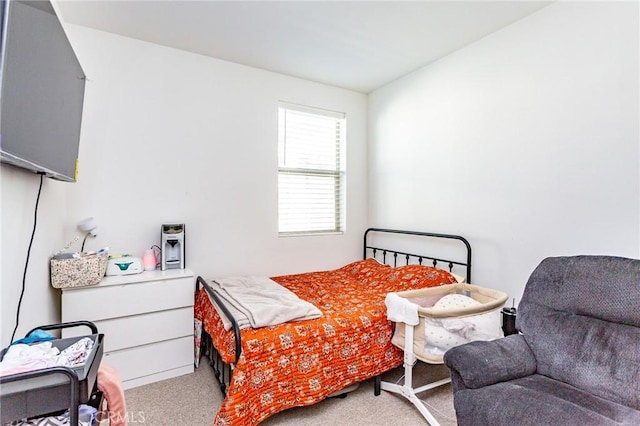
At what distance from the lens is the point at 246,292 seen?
7.61 ft

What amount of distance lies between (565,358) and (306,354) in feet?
4.25

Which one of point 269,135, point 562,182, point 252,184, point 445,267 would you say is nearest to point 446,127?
point 562,182

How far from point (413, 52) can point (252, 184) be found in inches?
75.0

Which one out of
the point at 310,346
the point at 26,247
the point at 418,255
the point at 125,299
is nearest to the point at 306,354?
the point at 310,346

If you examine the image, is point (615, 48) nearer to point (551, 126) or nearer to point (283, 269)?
point (551, 126)

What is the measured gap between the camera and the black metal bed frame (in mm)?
1868

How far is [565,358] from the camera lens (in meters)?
1.50

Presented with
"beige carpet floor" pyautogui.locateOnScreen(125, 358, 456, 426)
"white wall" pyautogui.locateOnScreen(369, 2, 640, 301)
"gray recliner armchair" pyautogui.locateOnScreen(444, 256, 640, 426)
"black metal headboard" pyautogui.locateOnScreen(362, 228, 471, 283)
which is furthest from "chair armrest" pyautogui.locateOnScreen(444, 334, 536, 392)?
"black metal headboard" pyautogui.locateOnScreen(362, 228, 471, 283)

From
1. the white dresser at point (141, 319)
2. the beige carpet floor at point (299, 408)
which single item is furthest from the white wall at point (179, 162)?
the beige carpet floor at point (299, 408)

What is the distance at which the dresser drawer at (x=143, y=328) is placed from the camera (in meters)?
2.10

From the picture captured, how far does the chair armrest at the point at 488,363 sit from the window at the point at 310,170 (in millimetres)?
2136

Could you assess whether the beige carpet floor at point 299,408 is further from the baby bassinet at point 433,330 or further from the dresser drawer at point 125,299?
the dresser drawer at point 125,299

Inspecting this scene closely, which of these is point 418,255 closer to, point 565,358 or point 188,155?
point 565,358

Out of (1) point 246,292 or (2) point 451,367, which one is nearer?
(2) point 451,367
